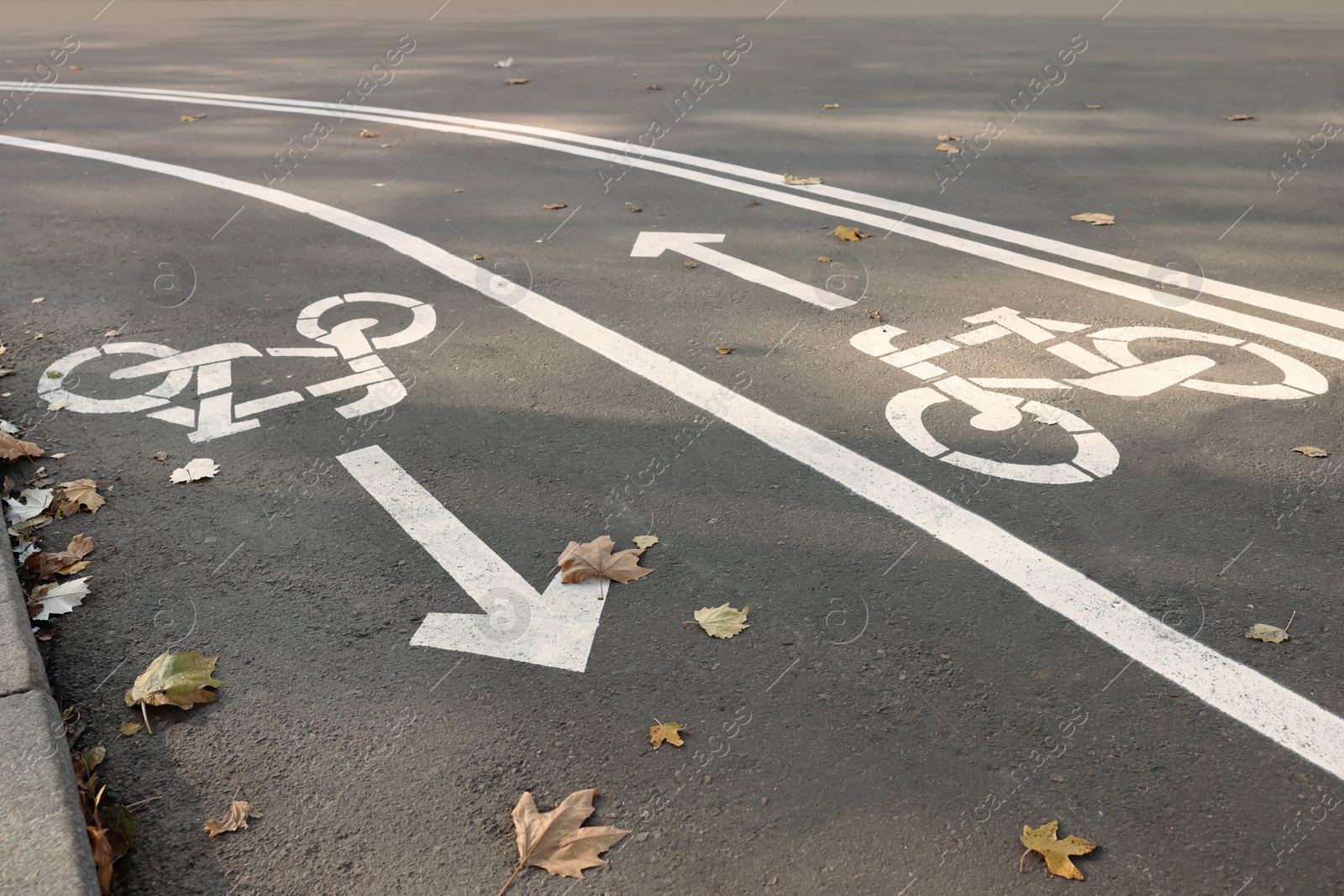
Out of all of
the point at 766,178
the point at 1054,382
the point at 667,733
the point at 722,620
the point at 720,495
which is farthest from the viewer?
the point at 766,178

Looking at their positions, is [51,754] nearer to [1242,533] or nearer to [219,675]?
[219,675]

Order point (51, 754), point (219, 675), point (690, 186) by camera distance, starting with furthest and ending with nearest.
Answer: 1. point (690, 186)
2. point (219, 675)
3. point (51, 754)

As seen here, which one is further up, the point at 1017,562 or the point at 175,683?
the point at 175,683

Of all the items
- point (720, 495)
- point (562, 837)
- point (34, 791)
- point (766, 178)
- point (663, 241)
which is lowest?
point (766, 178)

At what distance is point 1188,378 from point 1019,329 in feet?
2.99

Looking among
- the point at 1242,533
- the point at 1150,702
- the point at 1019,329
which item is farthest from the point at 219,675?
the point at 1019,329

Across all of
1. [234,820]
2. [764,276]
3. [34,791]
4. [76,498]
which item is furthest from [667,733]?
[764,276]

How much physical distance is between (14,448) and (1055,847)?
448 cm

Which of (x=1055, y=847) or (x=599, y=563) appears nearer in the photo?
(x=1055, y=847)

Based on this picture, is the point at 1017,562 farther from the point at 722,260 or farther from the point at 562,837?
the point at 722,260

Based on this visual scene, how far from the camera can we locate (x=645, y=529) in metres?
4.07

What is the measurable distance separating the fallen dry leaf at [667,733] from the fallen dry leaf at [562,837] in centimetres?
27

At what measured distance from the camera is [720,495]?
427 cm

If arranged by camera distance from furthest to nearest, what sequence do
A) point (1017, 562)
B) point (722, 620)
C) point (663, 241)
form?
1. point (663, 241)
2. point (1017, 562)
3. point (722, 620)
